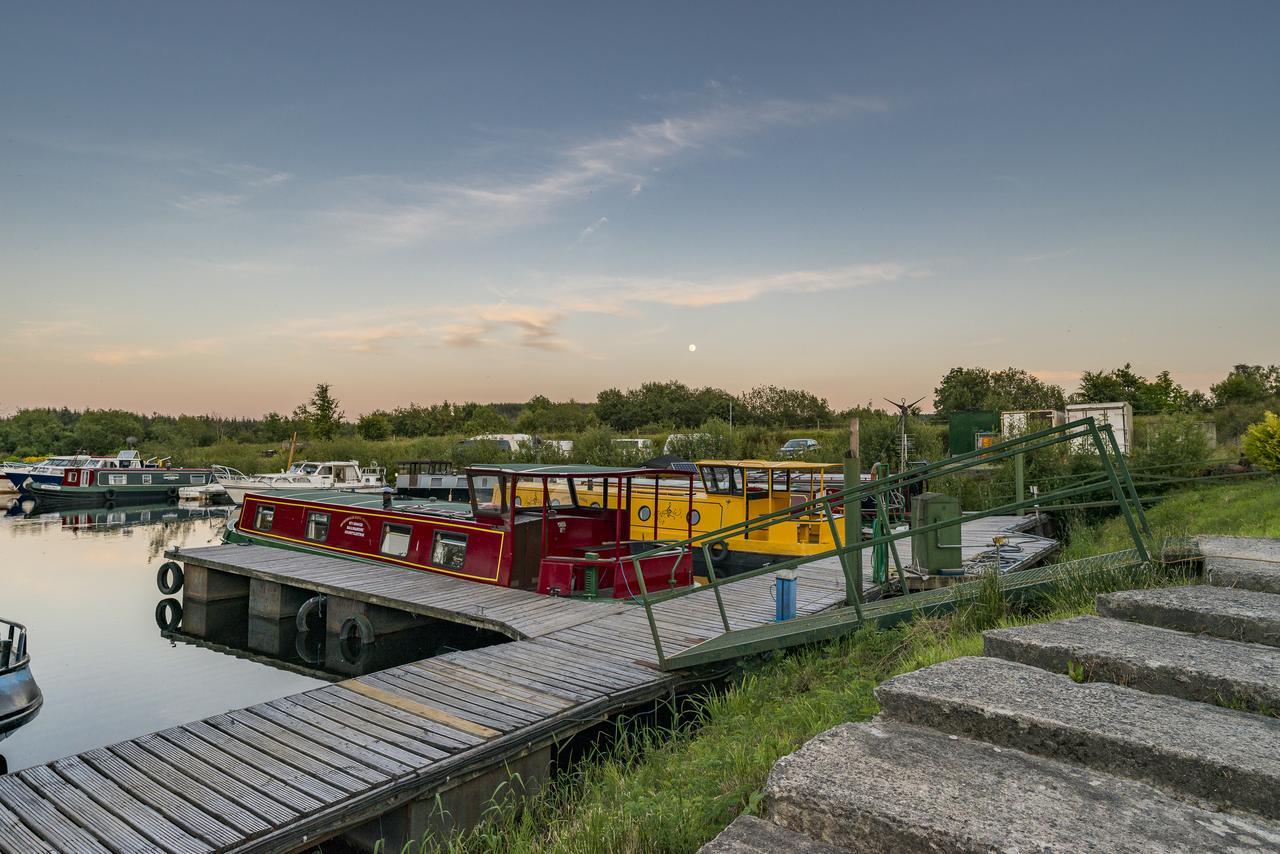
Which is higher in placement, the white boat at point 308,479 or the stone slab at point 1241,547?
the stone slab at point 1241,547

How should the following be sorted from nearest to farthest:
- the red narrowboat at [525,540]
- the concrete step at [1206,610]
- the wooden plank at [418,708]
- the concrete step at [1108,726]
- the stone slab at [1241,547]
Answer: the concrete step at [1108,726] < the concrete step at [1206,610] < the stone slab at [1241,547] < the wooden plank at [418,708] < the red narrowboat at [525,540]

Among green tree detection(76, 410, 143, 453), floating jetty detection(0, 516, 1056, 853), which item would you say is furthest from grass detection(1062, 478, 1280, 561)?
green tree detection(76, 410, 143, 453)

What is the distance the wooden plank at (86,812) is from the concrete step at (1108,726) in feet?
13.8

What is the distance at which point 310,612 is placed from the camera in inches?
543

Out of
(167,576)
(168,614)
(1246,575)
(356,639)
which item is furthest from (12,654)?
(1246,575)

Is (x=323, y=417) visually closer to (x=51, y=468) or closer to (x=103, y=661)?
(x=51, y=468)

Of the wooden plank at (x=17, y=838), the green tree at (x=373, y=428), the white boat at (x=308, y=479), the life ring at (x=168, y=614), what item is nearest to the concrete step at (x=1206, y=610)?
the wooden plank at (x=17, y=838)

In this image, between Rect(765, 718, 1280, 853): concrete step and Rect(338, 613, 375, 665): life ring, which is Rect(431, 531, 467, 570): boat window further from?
Rect(765, 718, 1280, 853): concrete step

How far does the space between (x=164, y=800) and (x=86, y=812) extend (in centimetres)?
41

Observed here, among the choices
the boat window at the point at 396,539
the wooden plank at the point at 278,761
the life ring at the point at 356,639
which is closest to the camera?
the wooden plank at the point at 278,761

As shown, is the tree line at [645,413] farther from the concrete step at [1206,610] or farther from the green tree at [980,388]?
the concrete step at [1206,610]

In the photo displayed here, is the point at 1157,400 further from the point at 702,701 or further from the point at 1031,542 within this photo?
the point at 702,701

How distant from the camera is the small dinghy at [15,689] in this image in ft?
24.7

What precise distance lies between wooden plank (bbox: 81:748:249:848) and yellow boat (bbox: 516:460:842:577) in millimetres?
9044
